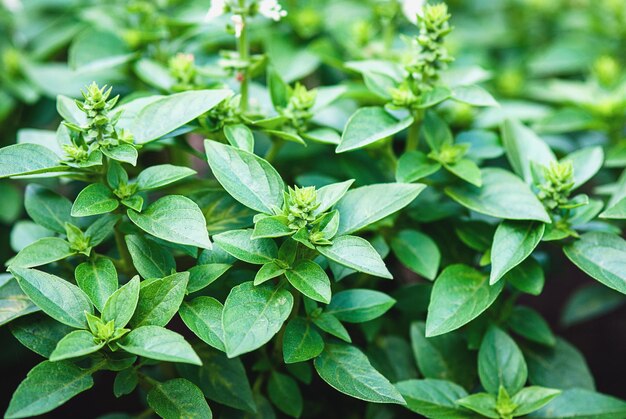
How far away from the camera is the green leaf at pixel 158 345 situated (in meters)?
0.93

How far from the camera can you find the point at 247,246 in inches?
42.1

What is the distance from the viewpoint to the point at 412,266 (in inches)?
52.0

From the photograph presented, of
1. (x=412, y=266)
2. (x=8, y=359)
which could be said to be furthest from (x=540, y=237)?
(x=8, y=359)

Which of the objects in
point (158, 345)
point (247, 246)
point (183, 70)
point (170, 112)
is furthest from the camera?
point (183, 70)

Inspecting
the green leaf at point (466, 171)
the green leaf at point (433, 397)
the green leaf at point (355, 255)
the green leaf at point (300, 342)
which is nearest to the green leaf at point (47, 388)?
the green leaf at point (300, 342)

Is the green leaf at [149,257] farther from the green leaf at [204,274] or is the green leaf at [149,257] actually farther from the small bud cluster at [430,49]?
the small bud cluster at [430,49]

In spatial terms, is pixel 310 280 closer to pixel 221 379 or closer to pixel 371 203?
pixel 371 203

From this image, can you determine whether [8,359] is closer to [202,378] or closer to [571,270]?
[202,378]

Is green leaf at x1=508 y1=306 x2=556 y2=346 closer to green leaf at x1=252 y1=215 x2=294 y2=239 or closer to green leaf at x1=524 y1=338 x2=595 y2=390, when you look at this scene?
green leaf at x1=524 y1=338 x2=595 y2=390

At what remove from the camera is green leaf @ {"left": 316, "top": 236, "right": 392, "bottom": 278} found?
1001mm

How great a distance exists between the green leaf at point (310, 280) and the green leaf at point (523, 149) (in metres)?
0.56

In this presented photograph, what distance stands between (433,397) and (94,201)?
0.70 metres

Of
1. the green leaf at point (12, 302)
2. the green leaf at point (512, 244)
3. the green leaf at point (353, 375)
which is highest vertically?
the green leaf at point (512, 244)

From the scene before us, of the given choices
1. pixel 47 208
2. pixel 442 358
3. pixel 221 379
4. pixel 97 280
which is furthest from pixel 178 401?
pixel 442 358
